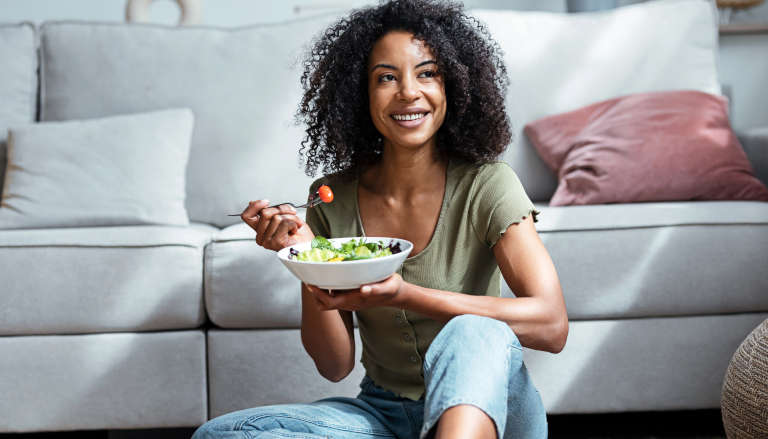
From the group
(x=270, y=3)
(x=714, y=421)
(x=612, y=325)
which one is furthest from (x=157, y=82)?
(x=714, y=421)

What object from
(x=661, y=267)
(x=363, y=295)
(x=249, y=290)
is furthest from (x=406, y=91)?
(x=661, y=267)

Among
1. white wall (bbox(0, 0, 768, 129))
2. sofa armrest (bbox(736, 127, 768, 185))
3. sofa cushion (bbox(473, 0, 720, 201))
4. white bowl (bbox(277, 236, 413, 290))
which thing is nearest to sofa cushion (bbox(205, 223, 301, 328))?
white bowl (bbox(277, 236, 413, 290))

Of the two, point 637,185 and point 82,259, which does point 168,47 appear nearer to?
point 82,259

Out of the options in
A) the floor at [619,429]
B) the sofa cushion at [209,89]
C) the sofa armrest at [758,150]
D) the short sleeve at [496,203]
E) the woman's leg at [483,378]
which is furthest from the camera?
A: the sofa cushion at [209,89]

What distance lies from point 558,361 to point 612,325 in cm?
14

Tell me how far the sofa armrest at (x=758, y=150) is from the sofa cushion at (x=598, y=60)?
0.60 feet

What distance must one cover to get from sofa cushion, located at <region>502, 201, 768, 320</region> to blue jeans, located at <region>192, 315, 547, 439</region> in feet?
2.09

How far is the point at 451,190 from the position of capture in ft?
4.09

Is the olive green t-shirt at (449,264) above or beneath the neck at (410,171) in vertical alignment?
beneath

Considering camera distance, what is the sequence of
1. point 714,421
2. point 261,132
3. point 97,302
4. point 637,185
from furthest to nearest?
point 261,132, point 637,185, point 714,421, point 97,302

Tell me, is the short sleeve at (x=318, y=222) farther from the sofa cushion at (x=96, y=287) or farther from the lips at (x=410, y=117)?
the sofa cushion at (x=96, y=287)

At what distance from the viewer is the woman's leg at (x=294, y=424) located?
3.40 ft

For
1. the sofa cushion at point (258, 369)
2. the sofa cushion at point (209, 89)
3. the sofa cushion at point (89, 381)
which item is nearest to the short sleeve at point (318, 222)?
the sofa cushion at point (258, 369)

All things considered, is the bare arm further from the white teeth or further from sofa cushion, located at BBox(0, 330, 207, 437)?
sofa cushion, located at BBox(0, 330, 207, 437)
